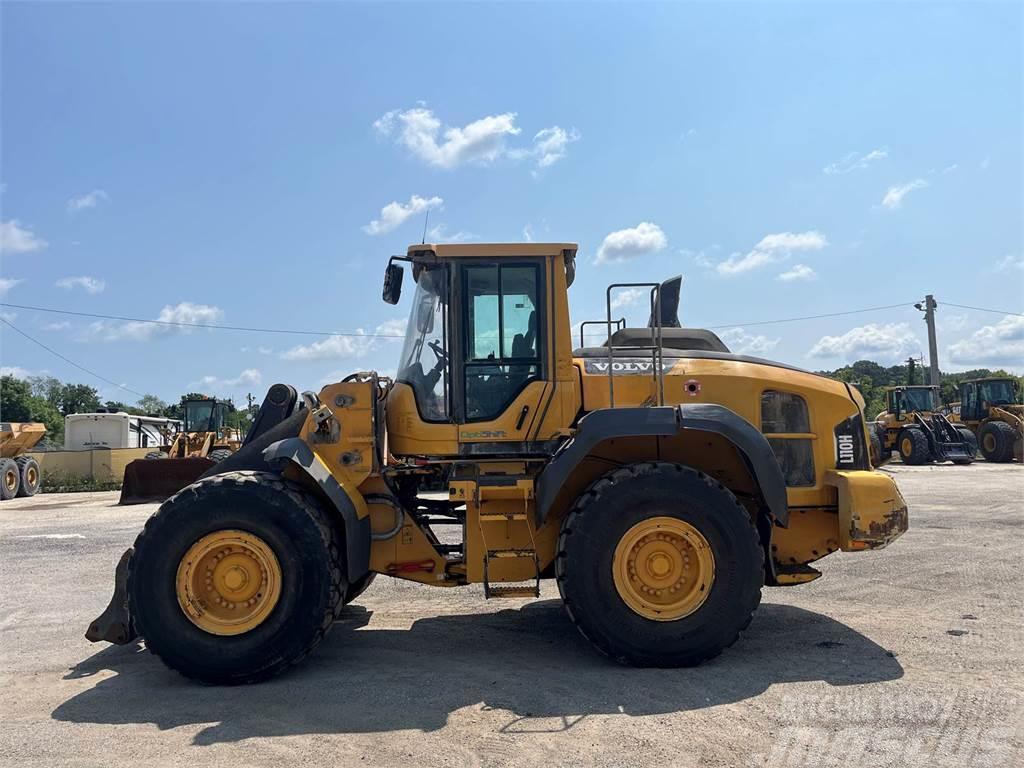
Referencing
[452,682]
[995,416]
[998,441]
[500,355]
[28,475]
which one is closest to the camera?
[452,682]

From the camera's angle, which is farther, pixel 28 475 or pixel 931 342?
pixel 931 342

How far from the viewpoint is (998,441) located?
2734 cm

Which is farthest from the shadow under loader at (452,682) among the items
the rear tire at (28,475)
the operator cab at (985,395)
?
the operator cab at (985,395)

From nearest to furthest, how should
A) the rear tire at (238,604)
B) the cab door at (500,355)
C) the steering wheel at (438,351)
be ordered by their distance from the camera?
the rear tire at (238,604), the cab door at (500,355), the steering wheel at (438,351)

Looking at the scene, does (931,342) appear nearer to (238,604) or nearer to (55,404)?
(238,604)

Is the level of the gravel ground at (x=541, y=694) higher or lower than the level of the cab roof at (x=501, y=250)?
lower

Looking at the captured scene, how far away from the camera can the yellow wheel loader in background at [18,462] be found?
22620 mm

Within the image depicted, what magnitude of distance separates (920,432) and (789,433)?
23647 millimetres

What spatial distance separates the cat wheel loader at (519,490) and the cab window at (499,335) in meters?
0.01

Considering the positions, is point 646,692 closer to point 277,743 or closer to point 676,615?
point 676,615

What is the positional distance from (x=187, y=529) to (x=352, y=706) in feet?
5.28

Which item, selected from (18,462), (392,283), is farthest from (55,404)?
(392,283)

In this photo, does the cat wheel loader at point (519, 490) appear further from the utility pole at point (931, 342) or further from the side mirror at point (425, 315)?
the utility pole at point (931, 342)

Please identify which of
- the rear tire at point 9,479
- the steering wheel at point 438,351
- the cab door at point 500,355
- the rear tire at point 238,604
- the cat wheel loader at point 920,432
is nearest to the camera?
the rear tire at point 238,604
